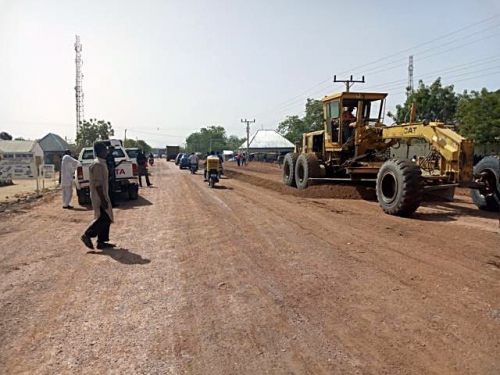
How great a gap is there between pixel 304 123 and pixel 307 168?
72.2 m

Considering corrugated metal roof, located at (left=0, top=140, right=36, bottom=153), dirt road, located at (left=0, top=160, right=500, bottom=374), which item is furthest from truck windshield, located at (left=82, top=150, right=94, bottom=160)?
corrugated metal roof, located at (left=0, top=140, right=36, bottom=153)

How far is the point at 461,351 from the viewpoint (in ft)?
12.3

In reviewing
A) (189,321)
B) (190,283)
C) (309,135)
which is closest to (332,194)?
(309,135)

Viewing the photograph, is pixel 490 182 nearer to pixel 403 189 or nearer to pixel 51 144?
pixel 403 189

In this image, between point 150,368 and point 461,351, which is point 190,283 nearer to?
point 150,368

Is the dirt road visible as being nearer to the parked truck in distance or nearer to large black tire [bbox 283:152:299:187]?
large black tire [bbox 283:152:299:187]

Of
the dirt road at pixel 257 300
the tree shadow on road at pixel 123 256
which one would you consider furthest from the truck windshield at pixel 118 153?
the tree shadow on road at pixel 123 256

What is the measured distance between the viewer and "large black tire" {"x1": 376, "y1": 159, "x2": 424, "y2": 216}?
1021cm

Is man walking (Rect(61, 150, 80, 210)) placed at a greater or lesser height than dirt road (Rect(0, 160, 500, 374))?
greater

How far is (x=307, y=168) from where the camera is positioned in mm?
16172

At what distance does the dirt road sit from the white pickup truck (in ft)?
15.7

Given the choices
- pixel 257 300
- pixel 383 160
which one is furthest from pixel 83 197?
pixel 257 300

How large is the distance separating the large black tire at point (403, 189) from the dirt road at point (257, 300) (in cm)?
97

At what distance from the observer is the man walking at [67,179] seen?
13.6 metres
